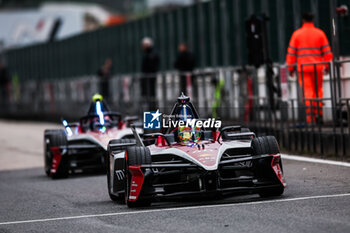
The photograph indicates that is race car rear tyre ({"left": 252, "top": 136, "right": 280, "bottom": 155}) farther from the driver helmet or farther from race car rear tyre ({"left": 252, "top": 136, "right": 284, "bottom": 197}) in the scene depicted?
the driver helmet

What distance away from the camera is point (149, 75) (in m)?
27.4

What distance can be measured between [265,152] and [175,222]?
6.06 feet

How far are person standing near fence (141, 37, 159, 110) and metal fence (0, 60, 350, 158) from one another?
43 millimetres

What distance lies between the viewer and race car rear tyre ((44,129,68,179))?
15.6 metres

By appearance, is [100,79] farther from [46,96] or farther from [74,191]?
[74,191]

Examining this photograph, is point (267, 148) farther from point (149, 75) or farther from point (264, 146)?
point (149, 75)

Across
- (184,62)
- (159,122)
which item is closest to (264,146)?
(159,122)

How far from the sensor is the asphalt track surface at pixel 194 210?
846cm

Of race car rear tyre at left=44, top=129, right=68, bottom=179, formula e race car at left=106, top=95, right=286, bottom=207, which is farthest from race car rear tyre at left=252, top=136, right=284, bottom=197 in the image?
race car rear tyre at left=44, top=129, right=68, bottom=179

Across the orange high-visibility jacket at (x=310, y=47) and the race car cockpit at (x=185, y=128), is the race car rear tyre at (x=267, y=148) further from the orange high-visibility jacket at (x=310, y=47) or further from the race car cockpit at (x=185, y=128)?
the orange high-visibility jacket at (x=310, y=47)

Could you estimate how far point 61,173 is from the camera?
1556 centimetres

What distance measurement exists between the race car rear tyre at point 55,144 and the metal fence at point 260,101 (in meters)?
3.92

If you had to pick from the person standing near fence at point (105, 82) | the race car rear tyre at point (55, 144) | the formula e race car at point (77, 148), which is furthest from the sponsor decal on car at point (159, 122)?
the person standing near fence at point (105, 82)

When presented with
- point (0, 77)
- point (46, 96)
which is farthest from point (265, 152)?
point (0, 77)
